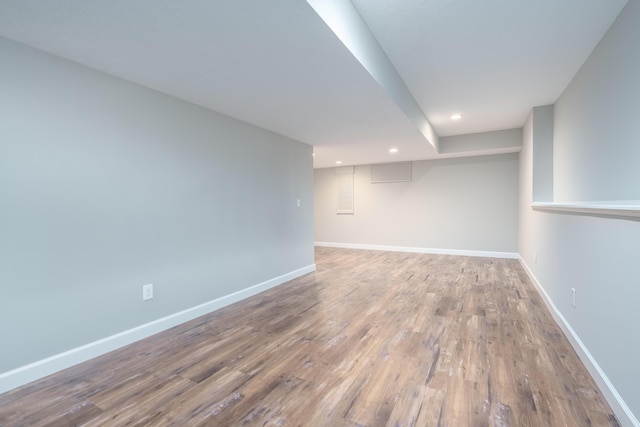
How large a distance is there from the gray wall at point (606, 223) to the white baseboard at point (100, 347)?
9.99 ft

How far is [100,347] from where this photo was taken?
7.20 ft

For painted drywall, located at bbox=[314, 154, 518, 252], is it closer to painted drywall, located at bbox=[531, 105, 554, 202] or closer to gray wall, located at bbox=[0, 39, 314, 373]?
painted drywall, located at bbox=[531, 105, 554, 202]

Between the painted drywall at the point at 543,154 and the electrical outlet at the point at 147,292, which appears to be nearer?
the electrical outlet at the point at 147,292

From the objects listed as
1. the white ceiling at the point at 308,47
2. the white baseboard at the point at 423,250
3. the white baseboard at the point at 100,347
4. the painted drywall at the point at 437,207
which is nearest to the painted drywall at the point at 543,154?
the white ceiling at the point at 308,47

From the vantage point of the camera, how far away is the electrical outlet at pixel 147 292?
98.2 inches

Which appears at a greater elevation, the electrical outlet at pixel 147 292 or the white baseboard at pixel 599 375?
the electrical outlet at pixel 147 292

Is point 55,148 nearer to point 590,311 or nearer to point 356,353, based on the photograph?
point 356,353

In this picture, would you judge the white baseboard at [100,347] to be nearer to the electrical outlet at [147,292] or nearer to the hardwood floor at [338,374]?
the hardwood floor at [338,374]

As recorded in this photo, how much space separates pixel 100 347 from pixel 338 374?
1.73m

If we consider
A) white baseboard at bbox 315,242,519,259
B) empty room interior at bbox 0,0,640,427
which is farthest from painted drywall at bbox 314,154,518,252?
empty room interior at bbox 0,0,640,427

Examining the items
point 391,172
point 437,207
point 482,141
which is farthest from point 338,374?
point 391,172

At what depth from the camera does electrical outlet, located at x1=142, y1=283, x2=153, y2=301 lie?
2.49 meters

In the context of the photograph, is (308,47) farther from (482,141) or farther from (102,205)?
(482,141)

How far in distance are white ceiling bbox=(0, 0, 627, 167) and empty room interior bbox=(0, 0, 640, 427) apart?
2 centimetres
